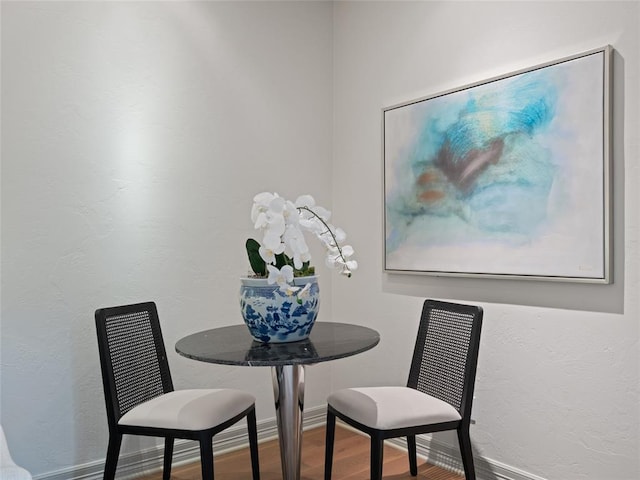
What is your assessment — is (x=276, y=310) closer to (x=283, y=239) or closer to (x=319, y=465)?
(x=283, y=239)

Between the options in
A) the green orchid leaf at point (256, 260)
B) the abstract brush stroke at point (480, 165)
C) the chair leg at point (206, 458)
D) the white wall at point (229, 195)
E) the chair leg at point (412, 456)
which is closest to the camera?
the chair leg at point (206, 458)

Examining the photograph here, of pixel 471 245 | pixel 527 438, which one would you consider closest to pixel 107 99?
pixel 471 245

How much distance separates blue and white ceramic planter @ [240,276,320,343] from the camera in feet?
6.22

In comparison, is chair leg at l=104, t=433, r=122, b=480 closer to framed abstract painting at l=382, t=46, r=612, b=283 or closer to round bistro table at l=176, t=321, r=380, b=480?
round bistro table at l=176, t=321, r=380, b=480

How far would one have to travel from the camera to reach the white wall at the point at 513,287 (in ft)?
6.59

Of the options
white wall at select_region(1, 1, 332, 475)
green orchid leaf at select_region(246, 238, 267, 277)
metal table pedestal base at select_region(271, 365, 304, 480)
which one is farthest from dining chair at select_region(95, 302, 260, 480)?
green orchid leaf at select_region(246, 238, 267, 277)

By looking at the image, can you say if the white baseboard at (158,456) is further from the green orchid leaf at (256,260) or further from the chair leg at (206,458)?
the green orchid leaf at (256,260)

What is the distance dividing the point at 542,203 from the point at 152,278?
5.98 feet

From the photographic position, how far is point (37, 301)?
7.49 ft

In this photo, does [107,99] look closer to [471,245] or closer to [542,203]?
[471,245]

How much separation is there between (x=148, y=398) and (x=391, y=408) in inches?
39.9

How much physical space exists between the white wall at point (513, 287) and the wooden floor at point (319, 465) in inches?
11.5

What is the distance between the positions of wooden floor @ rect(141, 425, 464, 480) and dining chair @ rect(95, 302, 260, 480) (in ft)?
0.93

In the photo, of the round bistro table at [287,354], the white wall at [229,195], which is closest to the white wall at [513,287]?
the white wall at [229,195]
